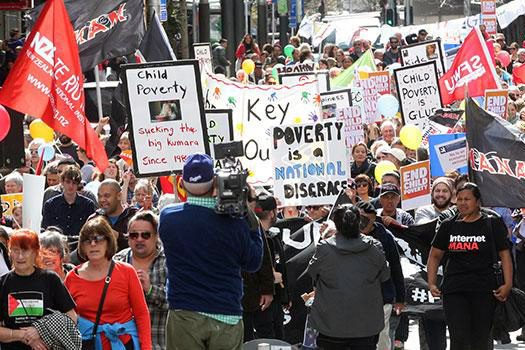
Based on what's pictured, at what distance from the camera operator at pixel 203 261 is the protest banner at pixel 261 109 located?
6926 millimetres

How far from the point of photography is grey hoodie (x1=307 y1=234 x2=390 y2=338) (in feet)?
33.2

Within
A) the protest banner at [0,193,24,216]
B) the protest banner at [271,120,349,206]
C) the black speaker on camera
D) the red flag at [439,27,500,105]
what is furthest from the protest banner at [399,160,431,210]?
the red flag at [439,27,500,105]

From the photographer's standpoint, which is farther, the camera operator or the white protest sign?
the white protest sign

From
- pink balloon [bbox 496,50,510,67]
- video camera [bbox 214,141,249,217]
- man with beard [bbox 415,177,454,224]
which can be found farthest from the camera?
pink balloon [bbox 496,50,510,67]

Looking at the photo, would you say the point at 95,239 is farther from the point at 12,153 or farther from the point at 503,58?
the point at 503,58

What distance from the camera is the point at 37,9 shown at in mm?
14430

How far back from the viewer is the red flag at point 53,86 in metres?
11.8

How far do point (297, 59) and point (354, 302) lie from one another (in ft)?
65.7

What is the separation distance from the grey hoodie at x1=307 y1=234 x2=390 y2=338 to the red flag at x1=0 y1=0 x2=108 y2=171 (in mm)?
2482

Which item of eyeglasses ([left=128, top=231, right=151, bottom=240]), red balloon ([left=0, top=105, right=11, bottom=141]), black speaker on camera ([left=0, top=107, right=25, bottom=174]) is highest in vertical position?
red balloon ([left=0, top=105, right=11, bottom=141])

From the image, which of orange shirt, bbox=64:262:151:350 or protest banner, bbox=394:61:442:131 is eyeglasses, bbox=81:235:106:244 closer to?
orange shirt, bbox=64:262:151:350

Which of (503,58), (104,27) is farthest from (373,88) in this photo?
(104,27)

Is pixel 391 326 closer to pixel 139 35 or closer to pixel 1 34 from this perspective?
pixel 139 35

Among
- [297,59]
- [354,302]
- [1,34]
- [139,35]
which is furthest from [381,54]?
[354,302]
